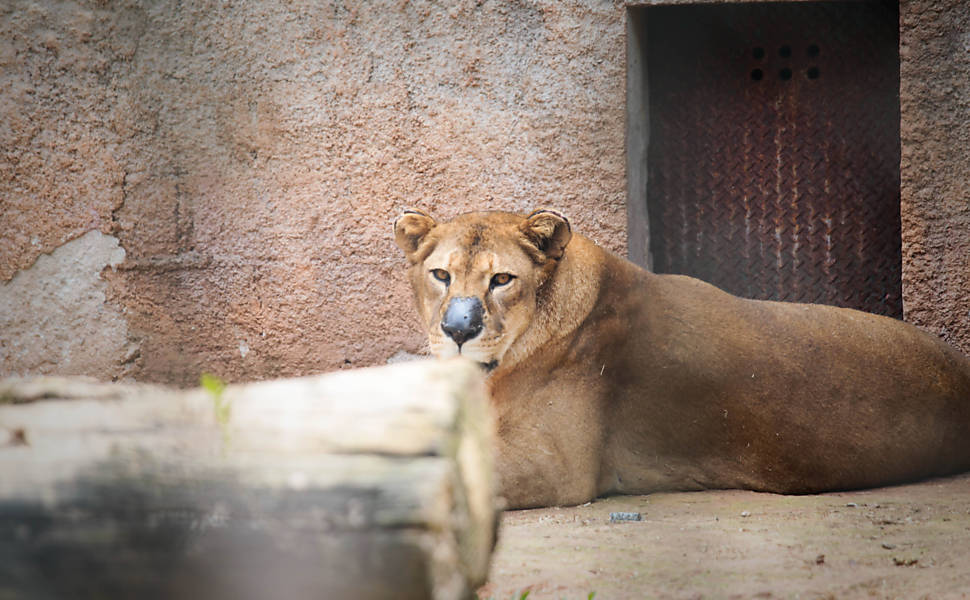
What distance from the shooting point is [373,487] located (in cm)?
184

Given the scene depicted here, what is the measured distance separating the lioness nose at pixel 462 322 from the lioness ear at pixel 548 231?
475mm

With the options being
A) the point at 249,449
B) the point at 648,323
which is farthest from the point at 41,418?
the point at 648,323

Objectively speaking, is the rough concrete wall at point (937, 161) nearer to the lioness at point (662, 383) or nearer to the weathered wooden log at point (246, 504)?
the lioness at point (662, 383)

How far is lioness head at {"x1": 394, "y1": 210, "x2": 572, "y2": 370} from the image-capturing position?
4121 millimetres

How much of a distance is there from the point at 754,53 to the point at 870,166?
0.86m

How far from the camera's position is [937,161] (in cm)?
506

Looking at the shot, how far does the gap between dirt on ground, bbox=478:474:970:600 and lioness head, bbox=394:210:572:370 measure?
2.30 feet

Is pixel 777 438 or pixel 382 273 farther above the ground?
pixel 382 273

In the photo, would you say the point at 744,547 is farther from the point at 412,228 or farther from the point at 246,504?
the point at 412,228

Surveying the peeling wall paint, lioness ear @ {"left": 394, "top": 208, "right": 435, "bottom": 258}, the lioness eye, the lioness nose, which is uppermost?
lioness ear @ {"left": 394, "top": 208, "right": 435, "bottom": 258}

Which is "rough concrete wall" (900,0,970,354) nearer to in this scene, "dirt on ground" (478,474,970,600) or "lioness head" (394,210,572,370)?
"dirt on ground" (478,474,970,600)

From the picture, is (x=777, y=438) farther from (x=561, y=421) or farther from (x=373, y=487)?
(x=373, y=487)

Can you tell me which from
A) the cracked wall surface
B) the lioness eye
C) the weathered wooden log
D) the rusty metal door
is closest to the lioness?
the lioness eye

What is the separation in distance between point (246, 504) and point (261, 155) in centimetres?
395
